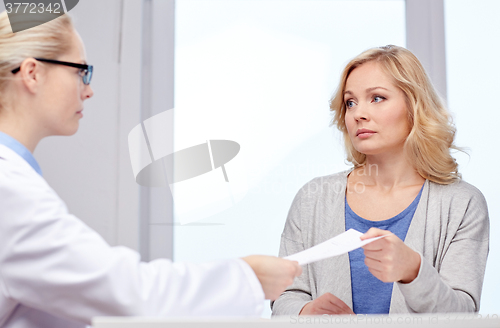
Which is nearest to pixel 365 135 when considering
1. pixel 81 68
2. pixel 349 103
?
pixel 349 103

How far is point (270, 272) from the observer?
81 cm

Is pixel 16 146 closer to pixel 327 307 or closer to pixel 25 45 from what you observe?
pixel 25 45

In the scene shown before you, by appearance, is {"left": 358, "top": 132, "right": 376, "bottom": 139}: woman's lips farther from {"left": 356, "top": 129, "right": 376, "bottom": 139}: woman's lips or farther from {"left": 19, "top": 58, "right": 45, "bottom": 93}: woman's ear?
{"left": 19, "top": 58, "right": 45, "bottom": 93}: woman's ear

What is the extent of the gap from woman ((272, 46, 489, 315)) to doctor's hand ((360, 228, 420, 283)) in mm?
193

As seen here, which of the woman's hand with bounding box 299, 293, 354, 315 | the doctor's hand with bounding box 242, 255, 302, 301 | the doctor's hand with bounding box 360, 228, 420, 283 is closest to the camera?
the doctor's hand with bounding box 242, 255, 302, 301

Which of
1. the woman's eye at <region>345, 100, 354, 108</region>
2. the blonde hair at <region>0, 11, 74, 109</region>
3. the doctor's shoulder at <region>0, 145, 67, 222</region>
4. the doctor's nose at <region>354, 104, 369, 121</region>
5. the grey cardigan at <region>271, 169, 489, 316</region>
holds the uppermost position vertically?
the blonde hair at <region>0, 11, 74, 109</region>

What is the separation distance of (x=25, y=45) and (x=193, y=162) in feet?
4.03

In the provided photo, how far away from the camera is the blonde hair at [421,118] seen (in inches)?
56.4

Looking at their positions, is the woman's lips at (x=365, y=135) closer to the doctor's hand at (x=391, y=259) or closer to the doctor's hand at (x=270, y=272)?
the doctor's hand at (x=391, y=259)

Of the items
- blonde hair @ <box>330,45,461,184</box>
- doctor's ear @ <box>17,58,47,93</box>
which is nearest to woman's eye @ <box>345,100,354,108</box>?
blonde hair @ <box>330,45,461,184</box>

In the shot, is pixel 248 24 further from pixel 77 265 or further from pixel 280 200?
pixel 77 265

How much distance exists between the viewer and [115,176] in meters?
1.95

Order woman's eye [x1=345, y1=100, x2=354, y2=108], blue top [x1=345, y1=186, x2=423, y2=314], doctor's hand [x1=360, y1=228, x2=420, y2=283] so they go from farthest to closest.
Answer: woman's eye [x1=345, y1=100, x2=354, y2=108], blue top [x1=345, y1=186, x2=423, y2=314], doctor's hand [x1=360, y1=228, x2=420, y2=283]

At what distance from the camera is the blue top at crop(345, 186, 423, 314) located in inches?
52.0
